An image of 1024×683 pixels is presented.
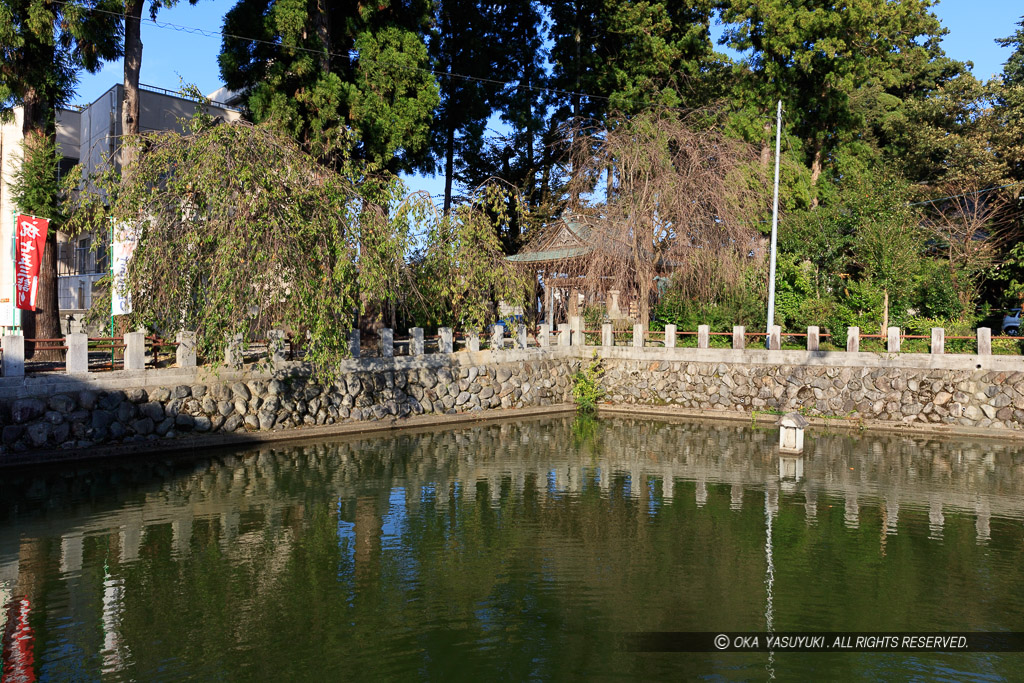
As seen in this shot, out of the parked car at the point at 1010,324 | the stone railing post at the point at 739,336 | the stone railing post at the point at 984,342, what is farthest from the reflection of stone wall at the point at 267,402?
the parked car at the point at 1010,324

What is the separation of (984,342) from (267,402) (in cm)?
1660

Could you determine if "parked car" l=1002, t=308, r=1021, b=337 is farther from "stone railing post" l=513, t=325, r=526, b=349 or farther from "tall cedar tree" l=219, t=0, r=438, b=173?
"tall cedar tree" l=219, t=0, r=438, b=173

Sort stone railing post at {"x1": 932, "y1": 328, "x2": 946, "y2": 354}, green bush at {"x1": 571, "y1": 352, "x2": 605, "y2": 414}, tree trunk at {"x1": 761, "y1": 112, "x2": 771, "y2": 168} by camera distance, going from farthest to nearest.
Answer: tree trunk at {"x1": 761, "y1": 112, "x2": 771, "y2": 168}, green bush at {"x1": 571, "y1": 352, "x2": 605, "y2": 414}, stone railing post at {"x1": 932, "y1": 328, "x2": 946, "y2": 354}

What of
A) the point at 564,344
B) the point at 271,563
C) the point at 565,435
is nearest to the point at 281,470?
the point at 271,563

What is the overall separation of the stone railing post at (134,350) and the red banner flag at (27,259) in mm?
2148

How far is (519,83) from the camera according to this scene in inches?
1224

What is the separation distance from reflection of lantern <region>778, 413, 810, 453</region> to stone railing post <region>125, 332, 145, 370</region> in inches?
506

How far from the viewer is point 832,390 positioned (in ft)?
64.3

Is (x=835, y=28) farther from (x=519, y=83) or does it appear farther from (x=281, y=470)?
(x=281, y=470)

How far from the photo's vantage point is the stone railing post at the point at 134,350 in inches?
582

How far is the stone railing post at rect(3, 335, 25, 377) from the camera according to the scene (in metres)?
13.2

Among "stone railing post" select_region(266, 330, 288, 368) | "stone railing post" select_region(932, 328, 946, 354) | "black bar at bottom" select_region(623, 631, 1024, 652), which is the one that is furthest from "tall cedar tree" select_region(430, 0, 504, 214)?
"black bar at bottom" select_region(623, 631, 1024, 652)

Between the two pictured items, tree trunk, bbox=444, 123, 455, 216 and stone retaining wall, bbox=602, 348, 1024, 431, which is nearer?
stone retaining wall, bbox=602, 348, 1024, 431

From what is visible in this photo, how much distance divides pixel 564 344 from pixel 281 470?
37.2 ft
